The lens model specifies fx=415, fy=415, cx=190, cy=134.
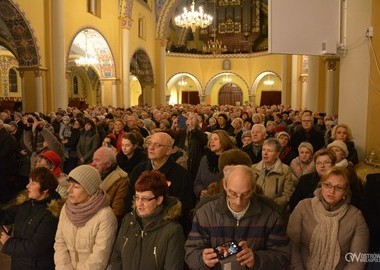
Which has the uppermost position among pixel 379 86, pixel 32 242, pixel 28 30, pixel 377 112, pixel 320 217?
pixel 28 30

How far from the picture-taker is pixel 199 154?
19.4 feet

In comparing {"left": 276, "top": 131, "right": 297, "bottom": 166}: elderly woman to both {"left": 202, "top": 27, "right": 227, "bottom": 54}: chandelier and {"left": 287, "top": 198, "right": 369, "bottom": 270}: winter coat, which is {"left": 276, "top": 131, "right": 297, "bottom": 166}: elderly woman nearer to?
{"left": 287, "top": 198, "right": 369, "bottom": 270}: winter coat

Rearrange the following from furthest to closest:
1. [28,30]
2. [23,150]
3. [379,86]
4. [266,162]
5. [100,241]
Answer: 1. [28,30]
2. [23,150]
3. [379,86]
4. [266,162]
5. [100,241]

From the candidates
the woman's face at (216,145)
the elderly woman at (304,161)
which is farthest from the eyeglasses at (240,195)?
the elderly woman at (304,161)

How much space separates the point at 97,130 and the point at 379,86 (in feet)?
17.1

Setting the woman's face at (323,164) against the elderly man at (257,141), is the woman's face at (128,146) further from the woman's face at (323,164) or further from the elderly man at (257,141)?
the woman's face at (323,164)

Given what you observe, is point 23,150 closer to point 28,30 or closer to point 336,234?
point 336,234

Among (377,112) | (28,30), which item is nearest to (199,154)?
(377,112)

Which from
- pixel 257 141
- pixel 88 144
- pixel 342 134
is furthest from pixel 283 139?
pixel 88 144

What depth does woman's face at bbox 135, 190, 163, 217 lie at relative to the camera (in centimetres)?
277

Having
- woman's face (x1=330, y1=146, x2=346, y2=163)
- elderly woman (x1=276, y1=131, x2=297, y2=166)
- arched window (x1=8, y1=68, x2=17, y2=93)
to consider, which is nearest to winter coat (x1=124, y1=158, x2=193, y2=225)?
woman's face (x1=330, y1=146, x2=346, y2=163)

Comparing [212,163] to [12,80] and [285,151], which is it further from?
[12,80]

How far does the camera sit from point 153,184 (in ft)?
9.22

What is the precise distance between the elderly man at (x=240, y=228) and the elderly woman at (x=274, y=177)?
4.01ft
